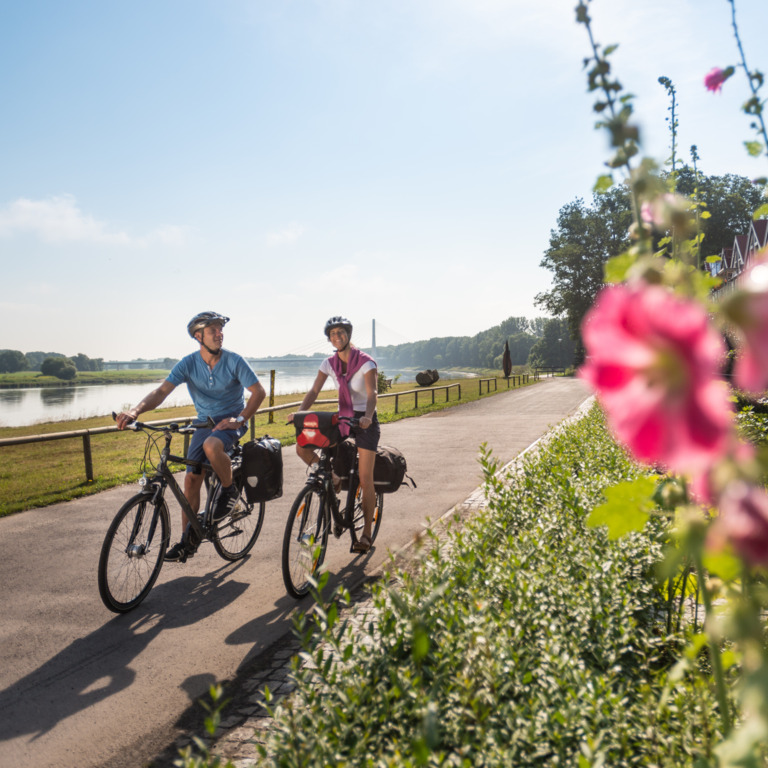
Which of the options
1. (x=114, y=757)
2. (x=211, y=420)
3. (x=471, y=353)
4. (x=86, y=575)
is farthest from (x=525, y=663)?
(x=471, y=353)

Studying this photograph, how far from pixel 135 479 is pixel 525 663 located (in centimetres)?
846

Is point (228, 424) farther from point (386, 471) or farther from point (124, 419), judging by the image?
point (386, 471)

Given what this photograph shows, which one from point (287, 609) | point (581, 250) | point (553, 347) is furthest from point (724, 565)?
point (553, 347)

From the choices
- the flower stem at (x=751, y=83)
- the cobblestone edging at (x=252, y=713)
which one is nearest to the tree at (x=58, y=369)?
the cobblestone edging at (x=252, y=713)

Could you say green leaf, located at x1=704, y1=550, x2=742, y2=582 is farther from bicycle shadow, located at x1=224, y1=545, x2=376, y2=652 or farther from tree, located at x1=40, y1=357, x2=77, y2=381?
tree, located at x1=40, y1=357, x2=77, y2=381

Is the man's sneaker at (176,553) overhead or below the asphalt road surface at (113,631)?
overhead

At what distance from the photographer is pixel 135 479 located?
9.64 meters

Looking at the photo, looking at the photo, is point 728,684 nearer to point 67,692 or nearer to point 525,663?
point 525,663

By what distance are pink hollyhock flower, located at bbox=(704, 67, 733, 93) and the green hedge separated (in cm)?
187

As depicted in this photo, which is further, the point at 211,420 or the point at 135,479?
the point at 135,479

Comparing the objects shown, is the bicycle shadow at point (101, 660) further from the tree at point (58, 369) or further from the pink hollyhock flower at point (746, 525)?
the tree at point (58, 369)

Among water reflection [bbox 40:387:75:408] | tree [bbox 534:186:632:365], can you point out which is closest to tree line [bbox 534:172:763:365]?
tree [bbox 534:186:632:365]

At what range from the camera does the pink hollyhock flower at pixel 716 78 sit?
1998 millimetres

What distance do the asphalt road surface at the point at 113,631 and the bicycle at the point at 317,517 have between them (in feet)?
0.68
